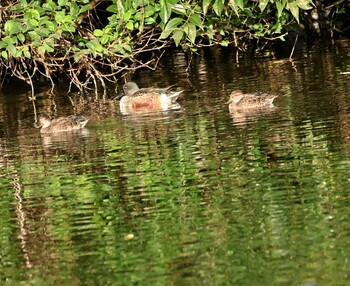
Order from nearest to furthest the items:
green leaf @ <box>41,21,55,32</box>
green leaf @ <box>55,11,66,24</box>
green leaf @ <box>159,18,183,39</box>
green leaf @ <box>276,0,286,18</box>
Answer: green leaf @ <box>159,18,183,39</box> < green leaf @ <box>276,0,286,18</box> < green leaf @ <box>41,21,55,32</box> < green leaf @ <box>55,11,66,24</box>

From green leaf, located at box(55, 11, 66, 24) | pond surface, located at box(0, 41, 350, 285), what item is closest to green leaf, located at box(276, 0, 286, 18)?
pond surface, located at box(0, 41, 350, 285)

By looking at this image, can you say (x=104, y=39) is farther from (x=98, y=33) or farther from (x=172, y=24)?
(x=172, y=24)

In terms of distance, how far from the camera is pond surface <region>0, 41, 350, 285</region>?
338 inches

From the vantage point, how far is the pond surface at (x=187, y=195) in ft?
28.2

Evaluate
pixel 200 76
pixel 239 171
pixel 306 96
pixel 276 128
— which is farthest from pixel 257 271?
pixel 200 76

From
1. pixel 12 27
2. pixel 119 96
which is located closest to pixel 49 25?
pixel 12 27

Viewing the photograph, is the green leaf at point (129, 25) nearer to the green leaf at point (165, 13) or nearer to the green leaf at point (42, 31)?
the green leaf at point (42, 31)

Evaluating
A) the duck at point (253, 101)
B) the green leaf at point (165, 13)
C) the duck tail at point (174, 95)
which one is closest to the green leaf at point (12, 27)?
the duck tail at point (174, 95)

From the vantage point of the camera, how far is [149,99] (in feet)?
57.6

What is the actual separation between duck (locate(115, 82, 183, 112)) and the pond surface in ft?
0.70

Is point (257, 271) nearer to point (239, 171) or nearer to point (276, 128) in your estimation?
point (239, 171)

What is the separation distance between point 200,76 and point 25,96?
2.97 meters

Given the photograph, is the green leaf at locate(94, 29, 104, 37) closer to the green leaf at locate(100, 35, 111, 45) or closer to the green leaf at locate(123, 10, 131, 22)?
the green leaf at locate(100, 35, 111, 45)

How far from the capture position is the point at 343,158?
11555 mm
